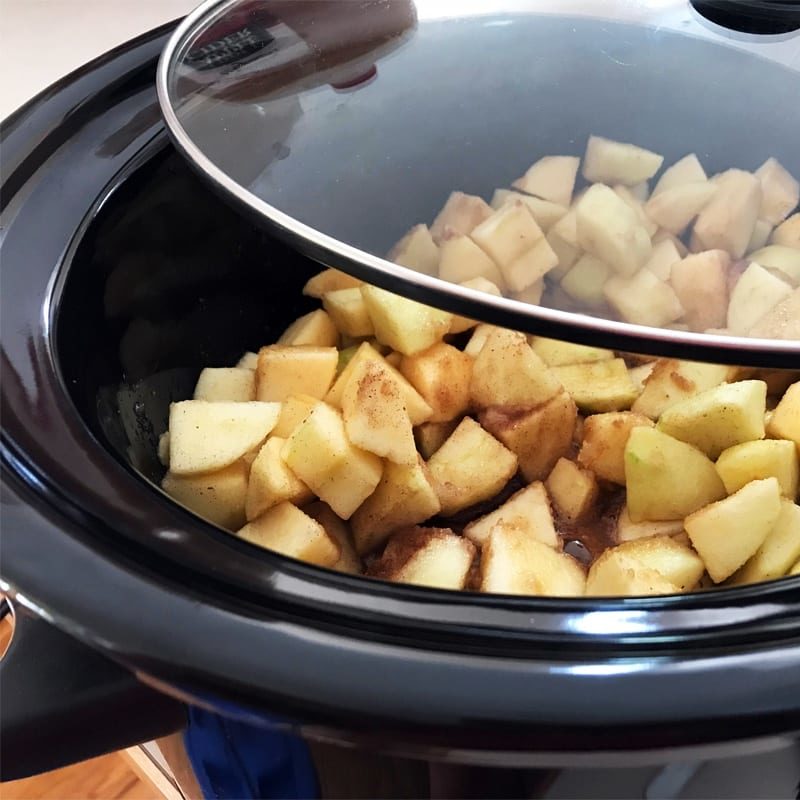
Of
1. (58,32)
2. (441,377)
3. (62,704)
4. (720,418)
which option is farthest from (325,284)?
(58,32)

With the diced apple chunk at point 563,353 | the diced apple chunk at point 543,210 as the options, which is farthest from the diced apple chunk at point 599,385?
the diced apple chunk at point 543,210

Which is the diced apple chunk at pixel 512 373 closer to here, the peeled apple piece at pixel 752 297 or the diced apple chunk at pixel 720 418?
the diced apple chunk at pixel 720 418

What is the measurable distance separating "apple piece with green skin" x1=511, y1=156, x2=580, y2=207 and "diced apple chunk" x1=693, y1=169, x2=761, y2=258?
9 centimetres

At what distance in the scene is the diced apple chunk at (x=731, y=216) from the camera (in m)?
0.57

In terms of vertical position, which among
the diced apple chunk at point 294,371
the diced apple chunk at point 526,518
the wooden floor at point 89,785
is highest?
the diced apple chunk at point 294,371

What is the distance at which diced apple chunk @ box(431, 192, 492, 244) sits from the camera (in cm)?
61

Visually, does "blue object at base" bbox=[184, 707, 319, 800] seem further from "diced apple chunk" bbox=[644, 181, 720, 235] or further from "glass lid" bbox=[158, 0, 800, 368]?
"diced apple chunk" bbox=[644, 181, 720, 235]

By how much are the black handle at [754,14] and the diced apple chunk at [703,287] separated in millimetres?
229

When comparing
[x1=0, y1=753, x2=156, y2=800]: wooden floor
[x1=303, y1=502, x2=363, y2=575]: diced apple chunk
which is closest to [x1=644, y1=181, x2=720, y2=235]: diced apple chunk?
[x1=303, y1=502, x2=363, y2=575]: diced apple chunk

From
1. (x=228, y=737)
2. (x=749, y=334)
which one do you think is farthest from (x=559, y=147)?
(x=228, y=737)

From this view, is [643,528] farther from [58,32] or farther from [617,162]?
[58,32]

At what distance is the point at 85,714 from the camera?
46 centimetres

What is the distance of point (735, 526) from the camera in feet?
1.93

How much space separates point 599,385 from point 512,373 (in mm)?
98
